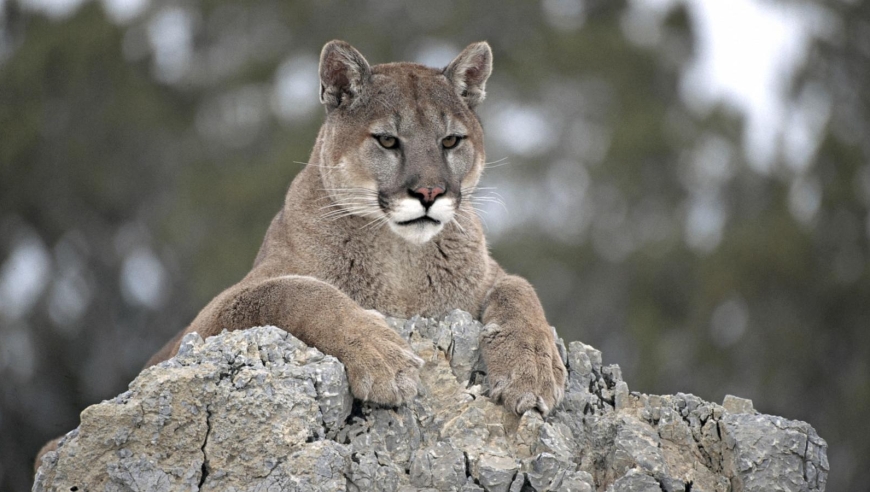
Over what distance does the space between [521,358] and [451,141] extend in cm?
145

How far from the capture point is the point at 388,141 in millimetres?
6117

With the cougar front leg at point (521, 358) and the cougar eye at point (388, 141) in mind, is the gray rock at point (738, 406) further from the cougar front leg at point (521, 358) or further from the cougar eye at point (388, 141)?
the cougar eye at point (388, 141)

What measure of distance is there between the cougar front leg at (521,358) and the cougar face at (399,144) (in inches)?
23.9

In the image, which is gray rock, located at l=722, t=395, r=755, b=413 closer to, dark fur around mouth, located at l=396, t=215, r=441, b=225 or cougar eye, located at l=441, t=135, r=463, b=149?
dark fur around mouth, located at l=396, t=215, r=441, b=225

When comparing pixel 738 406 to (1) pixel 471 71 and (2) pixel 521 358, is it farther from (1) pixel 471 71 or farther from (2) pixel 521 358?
(1) pixel 471 71

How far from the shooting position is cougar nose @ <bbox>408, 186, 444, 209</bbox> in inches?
227

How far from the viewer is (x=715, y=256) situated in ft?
66.8

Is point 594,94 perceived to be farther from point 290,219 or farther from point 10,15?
point 290,219

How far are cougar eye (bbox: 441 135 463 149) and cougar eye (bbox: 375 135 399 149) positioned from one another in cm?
26

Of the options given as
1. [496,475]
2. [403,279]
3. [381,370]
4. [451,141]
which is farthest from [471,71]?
[496,475]

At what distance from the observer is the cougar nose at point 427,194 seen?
5770 millimetres

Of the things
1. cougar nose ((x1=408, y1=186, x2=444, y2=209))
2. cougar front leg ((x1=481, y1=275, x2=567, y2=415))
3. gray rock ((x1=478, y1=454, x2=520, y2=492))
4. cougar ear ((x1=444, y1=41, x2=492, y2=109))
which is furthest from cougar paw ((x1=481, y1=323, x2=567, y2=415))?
cougar ear ((x1=444, y1=41, x2=492, y2=109))

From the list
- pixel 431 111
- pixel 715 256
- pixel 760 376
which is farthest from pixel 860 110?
pixel 431 111

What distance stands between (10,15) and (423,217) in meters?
16.7
